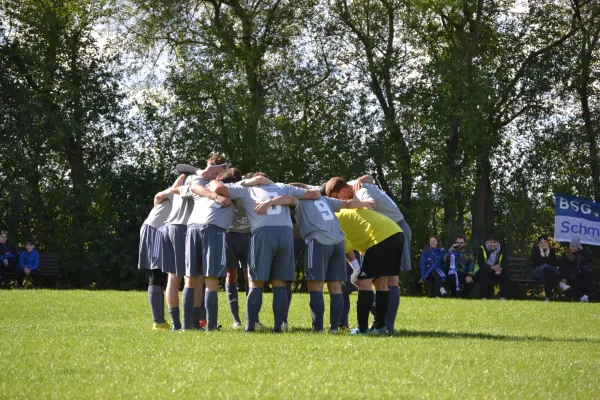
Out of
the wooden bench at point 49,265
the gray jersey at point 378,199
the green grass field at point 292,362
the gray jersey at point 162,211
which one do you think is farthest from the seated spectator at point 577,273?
the gray jersey at point 162,211

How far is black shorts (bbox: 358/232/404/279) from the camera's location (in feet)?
39.7

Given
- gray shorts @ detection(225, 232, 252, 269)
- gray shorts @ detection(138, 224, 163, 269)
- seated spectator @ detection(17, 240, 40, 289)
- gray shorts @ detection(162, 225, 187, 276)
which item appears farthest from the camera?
seated spectator @ detection(17, 240, 40, 289)

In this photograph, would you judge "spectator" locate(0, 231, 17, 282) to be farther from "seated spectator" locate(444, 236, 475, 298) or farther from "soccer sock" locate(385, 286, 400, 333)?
"soccer sock" locate(385, 286, 400, 333)

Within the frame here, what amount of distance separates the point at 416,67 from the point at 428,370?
77.3ft

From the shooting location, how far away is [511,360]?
935 centimetres

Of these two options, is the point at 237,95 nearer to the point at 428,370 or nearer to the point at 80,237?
the point at 80,237

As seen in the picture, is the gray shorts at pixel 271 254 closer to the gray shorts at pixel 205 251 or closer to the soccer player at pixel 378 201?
the gray shorts at pixel 205 251

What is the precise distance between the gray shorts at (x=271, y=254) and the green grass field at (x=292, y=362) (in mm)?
705

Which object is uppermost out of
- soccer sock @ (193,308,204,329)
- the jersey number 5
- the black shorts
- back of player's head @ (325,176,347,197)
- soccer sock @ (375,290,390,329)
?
back of player's head @ (325,176,347,197)

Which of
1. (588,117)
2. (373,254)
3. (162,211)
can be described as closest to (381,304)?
(373,254)

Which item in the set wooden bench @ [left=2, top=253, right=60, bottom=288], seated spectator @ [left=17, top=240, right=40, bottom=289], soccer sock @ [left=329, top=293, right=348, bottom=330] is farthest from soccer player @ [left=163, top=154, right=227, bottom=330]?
wooden bench @ [left=2, top=253, right=60, bottom=288]

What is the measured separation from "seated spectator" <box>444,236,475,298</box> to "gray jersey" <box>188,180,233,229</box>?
14.6 m

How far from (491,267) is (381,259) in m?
14.4

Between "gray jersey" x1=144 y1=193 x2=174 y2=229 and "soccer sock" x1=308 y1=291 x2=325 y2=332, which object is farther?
"gray jersey" x1=144 y1=193 x2=174 y2=229
